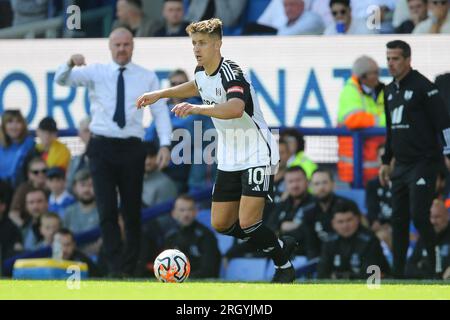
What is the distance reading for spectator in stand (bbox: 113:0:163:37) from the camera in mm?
16391

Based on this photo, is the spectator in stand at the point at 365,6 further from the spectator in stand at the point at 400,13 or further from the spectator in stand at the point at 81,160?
the spectator in stand at the point at 81,160

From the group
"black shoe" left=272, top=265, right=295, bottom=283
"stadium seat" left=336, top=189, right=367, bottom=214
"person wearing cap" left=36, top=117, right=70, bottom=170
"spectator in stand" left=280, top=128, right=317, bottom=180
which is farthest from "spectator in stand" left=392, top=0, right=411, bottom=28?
"black shoe" left=272, top=265, right=295, bottom=283

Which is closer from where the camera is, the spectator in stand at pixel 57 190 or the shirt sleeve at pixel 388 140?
the shirt sleeve at pixel 388 140

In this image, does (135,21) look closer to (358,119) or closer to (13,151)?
(13,151)

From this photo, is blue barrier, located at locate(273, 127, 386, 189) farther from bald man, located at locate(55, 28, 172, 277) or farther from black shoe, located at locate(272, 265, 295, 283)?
black shoe, located at locate(272, 265, 295, 283)

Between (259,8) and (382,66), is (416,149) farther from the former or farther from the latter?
(259,8)

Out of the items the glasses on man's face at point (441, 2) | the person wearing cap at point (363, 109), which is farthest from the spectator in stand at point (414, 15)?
the person wearing cap at point (363, 109)

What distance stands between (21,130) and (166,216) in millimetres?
2322

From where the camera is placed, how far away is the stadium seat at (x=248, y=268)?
→ 1477 centimetres

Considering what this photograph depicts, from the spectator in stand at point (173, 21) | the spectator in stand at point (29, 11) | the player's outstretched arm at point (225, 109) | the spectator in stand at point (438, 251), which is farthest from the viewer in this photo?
the spectator in stand at point (29, 11)

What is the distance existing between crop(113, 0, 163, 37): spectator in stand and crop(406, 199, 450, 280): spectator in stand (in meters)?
4.57

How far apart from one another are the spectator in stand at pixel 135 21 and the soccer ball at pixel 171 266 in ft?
17.5

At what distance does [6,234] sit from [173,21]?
11.4 feet

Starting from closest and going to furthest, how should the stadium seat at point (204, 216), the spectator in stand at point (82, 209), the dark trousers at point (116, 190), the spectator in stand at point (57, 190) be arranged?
the dark trousers at point (116, 190)
the stadium seat at point (204, 216)
the spectator in stand at point (82, 209)
the spectator in stand at point (57, 190)
